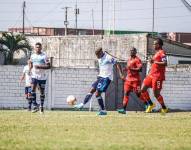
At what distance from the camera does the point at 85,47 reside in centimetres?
4694

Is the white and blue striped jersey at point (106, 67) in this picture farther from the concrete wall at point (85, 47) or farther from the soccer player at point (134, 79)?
the concrete wall at point (85, 47)

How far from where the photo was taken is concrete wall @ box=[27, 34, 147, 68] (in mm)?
43375

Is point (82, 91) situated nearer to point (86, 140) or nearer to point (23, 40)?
point (86, 140)

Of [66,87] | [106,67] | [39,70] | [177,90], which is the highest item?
[106,67]

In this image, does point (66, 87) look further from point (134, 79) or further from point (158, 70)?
point (158, 70)

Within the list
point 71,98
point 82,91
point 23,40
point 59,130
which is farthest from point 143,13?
point 59,130

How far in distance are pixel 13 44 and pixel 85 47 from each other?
806cm

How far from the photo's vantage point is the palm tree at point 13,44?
172 feet

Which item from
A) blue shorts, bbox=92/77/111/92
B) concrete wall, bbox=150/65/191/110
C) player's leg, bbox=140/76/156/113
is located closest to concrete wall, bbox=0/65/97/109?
concrete wall, bbox=150/65/191/110

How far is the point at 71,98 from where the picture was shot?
21.5 meters

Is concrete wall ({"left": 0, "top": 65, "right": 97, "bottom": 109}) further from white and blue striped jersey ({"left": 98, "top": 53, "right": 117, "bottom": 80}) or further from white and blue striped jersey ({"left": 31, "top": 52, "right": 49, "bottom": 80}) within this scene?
white and blue striped jersey ({"left": 98, "top": 53, "right": 117, "bottom": 80})

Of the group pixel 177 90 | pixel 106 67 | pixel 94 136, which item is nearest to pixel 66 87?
pixel 177 90

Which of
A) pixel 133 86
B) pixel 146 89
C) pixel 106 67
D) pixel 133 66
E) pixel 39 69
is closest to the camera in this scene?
pixel 106 67

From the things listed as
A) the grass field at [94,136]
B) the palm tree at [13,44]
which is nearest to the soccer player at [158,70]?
the grass field at [94,136]
